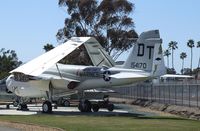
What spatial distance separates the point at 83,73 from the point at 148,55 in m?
4.83

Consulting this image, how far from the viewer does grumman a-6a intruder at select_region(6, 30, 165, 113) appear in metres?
36.2

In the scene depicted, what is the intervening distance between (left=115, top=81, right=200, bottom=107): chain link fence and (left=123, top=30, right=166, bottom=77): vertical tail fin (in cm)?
464

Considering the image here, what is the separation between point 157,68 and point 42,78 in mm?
8180

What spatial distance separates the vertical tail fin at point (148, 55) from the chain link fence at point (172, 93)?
15.2 ft

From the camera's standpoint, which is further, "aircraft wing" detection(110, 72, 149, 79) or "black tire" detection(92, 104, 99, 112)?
"black tire" detection(92, 104, 99, 112)

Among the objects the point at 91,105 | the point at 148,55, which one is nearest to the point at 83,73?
the point at 91,105

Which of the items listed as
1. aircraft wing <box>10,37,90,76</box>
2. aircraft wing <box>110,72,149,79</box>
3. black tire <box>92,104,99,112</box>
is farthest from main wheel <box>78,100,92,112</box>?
aircraft wing <box>10,37,90,76</box>

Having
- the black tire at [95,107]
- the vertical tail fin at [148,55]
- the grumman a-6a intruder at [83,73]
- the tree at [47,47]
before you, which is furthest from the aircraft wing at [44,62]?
the tree at [47,47]

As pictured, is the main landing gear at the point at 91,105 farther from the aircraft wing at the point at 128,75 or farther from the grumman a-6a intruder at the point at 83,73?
the aircraft wing at the point at 128,75

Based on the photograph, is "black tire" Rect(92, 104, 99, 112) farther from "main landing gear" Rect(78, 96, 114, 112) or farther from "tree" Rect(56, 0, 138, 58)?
"tree" Rect(56, 0, 138, 58)

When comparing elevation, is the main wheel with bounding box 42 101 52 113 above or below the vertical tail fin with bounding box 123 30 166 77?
below

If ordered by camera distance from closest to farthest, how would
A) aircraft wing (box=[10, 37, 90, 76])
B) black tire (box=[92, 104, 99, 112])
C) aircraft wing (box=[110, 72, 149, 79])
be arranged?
aircraft wing (box=[10, 37, 90, 76]) → aircraft wing (box=[110, 72, 149, 79]) → black tire (box=[92, 104, 99, 112])

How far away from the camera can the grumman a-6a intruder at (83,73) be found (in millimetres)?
36156

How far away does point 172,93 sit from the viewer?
47.0 metres
